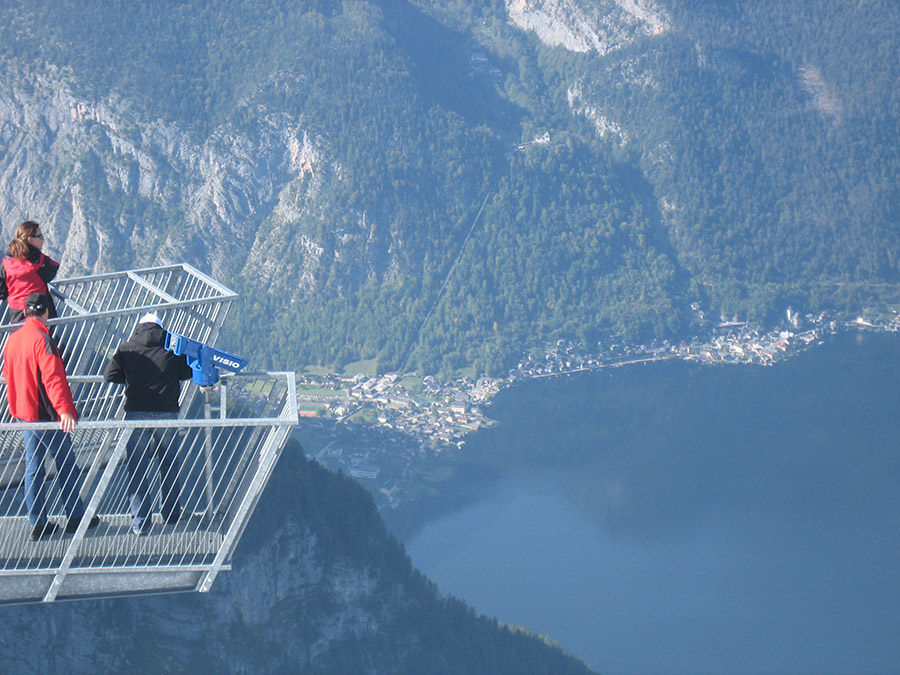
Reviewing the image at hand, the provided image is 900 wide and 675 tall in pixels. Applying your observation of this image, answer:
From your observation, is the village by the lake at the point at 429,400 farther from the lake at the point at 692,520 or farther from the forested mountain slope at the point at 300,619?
the forested mountain slope at the point at 300,619

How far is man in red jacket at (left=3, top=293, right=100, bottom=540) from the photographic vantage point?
6.16m

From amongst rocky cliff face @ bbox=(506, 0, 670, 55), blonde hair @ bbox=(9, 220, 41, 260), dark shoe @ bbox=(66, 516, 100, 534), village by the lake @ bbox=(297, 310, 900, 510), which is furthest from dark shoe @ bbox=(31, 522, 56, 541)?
rocky cliff face @ bbox=(506, 0, 670, 55)

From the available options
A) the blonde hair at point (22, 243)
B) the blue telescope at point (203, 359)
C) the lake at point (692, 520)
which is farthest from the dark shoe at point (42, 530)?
the lake at point (692, 520)

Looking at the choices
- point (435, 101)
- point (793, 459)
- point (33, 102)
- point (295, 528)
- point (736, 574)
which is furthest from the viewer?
point (435, 101)

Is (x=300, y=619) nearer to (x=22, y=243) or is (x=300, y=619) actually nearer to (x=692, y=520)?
(x=692, y=520)

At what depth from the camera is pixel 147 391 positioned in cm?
648

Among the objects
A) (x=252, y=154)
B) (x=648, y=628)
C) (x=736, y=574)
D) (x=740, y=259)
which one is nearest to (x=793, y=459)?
(x=736, y=574)

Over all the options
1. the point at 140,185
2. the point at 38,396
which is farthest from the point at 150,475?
the point at 140,185

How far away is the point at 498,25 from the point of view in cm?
9181

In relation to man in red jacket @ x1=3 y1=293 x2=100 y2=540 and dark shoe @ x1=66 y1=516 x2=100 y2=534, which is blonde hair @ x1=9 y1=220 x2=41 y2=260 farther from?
dark shoe @ x1=66 y1=516 x2=100 y2=534

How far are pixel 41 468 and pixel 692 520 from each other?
43305 mm

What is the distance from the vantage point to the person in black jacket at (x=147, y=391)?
6406 mm

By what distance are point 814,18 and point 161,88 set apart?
190 ft

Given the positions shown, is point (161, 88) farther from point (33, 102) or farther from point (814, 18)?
point (814, 18)
